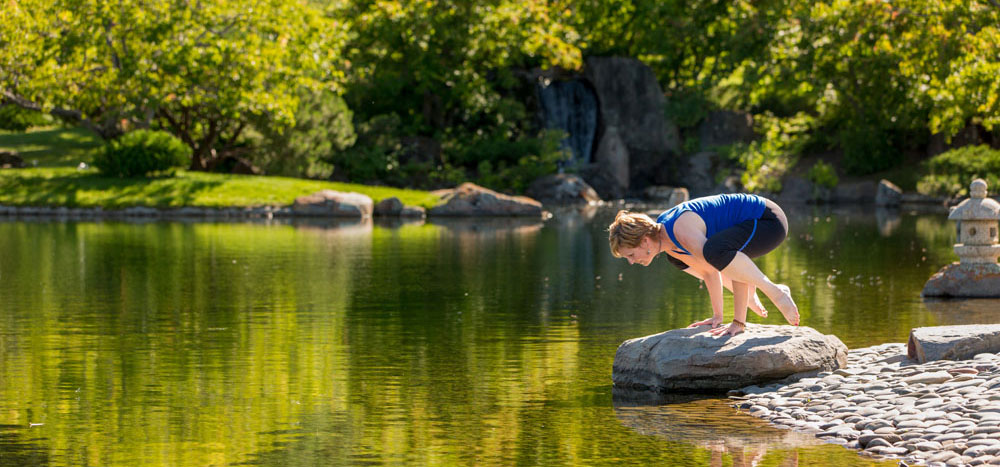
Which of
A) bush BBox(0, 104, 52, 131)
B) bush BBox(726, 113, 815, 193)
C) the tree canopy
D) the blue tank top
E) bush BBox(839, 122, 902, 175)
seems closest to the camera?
the blue tank top

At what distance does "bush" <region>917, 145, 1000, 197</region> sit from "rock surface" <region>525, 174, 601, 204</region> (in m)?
12.6

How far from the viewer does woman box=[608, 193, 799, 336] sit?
10.9m

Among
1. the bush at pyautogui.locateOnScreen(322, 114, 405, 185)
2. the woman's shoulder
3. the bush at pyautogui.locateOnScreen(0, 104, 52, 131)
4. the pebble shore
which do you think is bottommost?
the pebble shore

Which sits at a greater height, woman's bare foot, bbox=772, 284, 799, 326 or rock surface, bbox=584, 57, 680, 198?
rock surface, bbox=584, 57, 680, 198

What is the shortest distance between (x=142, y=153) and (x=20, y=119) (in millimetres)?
13922

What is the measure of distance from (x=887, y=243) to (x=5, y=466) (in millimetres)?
23226

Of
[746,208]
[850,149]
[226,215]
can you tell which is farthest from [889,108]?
[746,208]

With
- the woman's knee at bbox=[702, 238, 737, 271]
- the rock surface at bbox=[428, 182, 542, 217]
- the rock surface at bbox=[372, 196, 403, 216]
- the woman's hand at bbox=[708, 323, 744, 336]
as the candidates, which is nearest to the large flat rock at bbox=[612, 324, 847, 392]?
the woman's hand at bbox=[708, 323, 744, 336]

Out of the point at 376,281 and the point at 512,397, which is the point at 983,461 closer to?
the point at 512,397

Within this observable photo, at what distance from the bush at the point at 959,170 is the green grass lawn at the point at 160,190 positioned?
1815cm

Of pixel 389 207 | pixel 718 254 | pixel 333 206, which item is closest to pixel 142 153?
pixel 333 206

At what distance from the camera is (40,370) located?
12.1 meters

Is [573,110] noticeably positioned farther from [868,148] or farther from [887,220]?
[887,220]

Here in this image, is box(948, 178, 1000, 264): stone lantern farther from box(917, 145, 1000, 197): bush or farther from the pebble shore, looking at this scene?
box(917, 145, 1000, 197): bush
